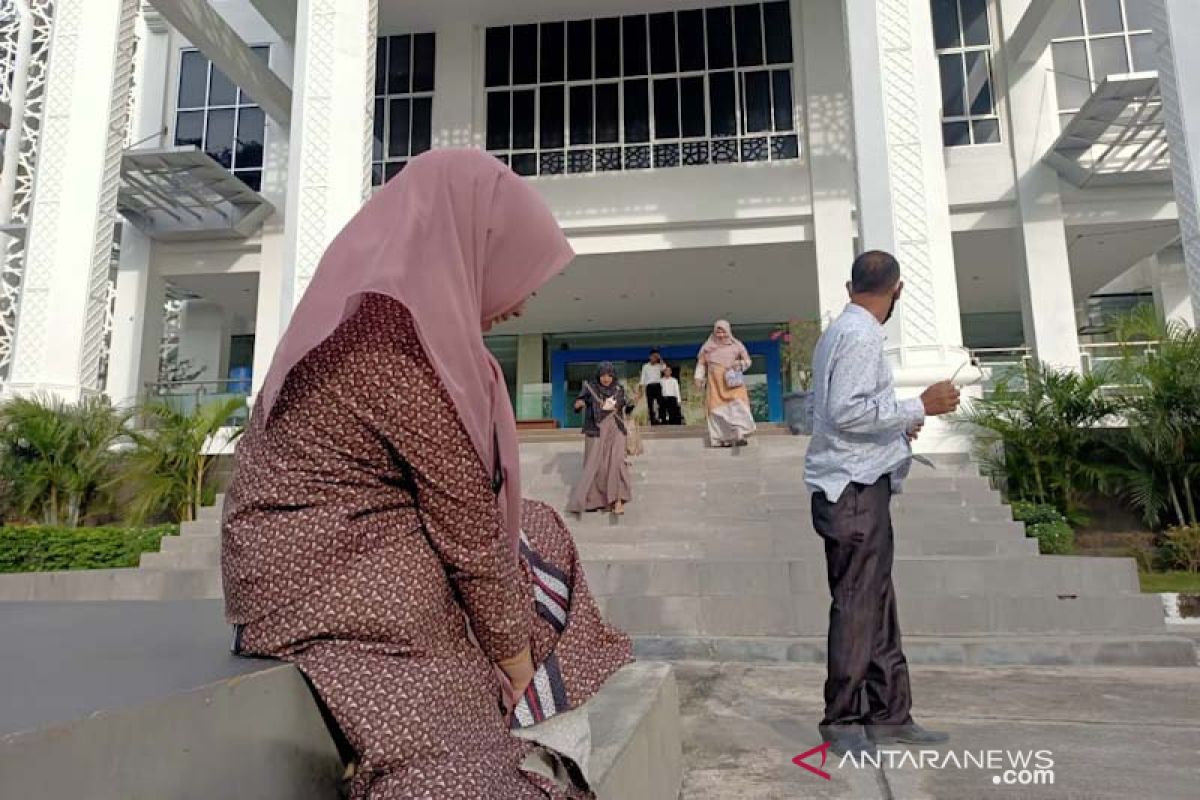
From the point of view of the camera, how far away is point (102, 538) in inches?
260

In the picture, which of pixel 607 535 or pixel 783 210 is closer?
pixel 607 535

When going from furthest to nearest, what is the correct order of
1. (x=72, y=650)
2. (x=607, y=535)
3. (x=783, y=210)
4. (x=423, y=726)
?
(x=783, y=210) → (x=607, y=535) → (x=72, y=650) → (x=423, y=726)

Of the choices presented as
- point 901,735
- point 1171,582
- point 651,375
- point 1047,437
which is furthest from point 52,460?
point 1171,582

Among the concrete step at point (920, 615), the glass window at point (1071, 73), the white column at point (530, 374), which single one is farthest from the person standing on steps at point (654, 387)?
the concrete step at point (920, 615)

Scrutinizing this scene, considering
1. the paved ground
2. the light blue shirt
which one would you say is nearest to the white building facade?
the paved ground

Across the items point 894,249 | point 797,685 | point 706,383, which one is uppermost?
point 894,249

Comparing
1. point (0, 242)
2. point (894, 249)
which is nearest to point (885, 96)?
point (894, 249)

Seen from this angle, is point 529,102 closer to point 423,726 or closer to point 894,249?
point 894,249

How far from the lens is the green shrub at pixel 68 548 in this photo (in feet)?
21.1

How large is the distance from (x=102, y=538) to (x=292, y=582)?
6833 millimetres

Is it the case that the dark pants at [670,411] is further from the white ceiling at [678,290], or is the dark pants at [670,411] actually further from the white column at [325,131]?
the white column at [325,131]

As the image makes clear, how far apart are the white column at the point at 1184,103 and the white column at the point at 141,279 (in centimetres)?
1420

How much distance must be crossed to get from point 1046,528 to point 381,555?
6264 millimetres

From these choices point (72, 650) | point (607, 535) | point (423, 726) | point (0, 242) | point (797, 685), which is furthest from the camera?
point (0, 242)
